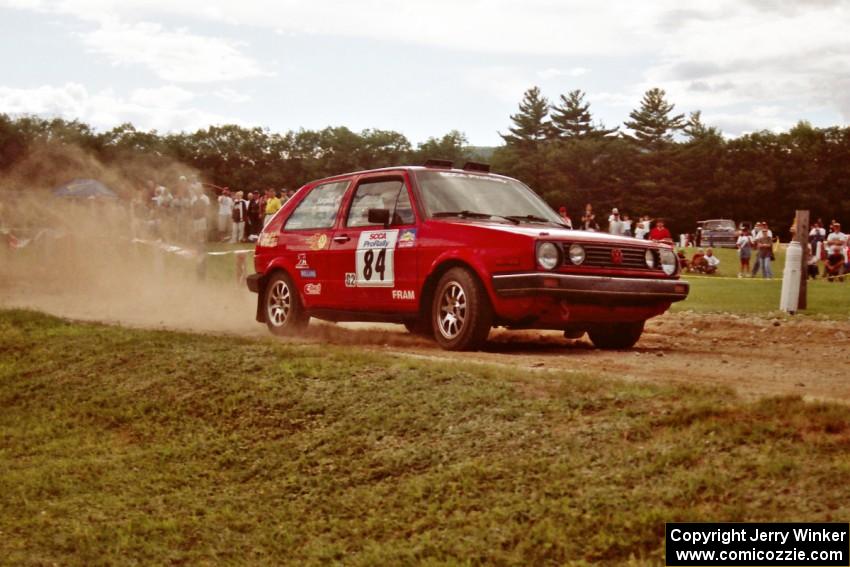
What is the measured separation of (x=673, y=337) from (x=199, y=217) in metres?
12.0

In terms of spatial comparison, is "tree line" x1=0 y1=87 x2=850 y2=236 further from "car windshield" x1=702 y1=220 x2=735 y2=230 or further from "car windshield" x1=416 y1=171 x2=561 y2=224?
"car windshield" x1=416 y1=171 x2=561 y2=224

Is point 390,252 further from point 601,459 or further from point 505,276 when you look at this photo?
point 601,459

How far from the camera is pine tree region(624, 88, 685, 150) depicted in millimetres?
109312

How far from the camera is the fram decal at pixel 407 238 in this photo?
974 cm

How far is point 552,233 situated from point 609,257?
1.93ft

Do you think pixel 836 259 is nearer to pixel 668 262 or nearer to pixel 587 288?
pixel 668 262

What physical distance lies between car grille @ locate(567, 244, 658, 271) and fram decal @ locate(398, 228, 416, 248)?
5.32 feet

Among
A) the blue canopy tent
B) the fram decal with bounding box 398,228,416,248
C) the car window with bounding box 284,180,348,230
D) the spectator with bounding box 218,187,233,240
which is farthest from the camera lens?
the spectator with bounding box 218,187,233,240

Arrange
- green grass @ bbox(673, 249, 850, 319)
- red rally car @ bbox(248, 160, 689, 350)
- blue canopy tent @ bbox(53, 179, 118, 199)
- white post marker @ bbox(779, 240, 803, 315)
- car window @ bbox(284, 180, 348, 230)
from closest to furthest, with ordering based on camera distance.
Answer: red rally car @ bbox(248, 160, 689, 350) → car window @ bbox(284, 180, 348, 230) → white post marker @ bbox(779, 240, 803, 315) → green grass @ bbox(673, 249, 850, 319) → blue canopy tent @ bbox(53, 179, 118, 199)

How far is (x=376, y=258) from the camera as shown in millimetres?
10164

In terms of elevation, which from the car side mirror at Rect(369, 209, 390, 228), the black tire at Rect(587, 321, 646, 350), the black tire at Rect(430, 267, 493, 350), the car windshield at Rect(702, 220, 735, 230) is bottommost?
the black tire at Rect(587, 321, 646, 350)

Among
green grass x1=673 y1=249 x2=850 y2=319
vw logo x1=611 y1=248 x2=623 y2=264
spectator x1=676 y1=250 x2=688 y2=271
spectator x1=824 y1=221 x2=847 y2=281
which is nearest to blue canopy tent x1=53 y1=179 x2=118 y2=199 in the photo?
green grass x1=673 y1=249 x2=850 y2=319

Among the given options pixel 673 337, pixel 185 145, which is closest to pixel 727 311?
pixel 673 337

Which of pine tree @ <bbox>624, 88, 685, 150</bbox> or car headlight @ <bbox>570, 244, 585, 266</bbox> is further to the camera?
pine tree @ <bbox>624, 88, 685, 150</bbox>
